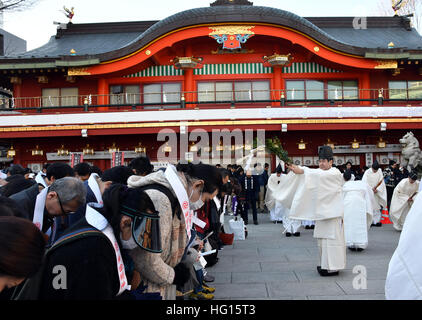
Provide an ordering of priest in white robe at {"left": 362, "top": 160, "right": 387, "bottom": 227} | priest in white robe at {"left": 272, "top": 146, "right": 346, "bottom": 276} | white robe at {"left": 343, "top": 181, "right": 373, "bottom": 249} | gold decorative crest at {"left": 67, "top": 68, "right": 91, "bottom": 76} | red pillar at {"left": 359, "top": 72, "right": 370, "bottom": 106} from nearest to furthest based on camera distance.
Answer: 1. priest in white robe at {"left": 272, "top": 146, "right": 346, "bottom": 276}
2. white robe at {"left": 343, "top": 181, "right": 373, "bottom": 249}
3. priest in white robe at {"left": 362, "top": 160, "right": 387, "bottom": 227}
4. gold decorative crest at {"left": 67, "top": 68, "right": 91, "bottom": 76}
5. red pillar at {"left": 359, "top": 72, "right": 370, "bottom": 106}

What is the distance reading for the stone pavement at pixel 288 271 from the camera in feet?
16.4

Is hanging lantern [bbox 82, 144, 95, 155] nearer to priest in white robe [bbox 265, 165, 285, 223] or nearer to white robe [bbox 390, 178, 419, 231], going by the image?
priest in white robe [bbox 265, 165, 285, 223]

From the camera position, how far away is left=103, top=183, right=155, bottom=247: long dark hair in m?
2.21

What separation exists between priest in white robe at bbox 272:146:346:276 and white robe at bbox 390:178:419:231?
15.1 feet

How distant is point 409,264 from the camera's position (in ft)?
6.05

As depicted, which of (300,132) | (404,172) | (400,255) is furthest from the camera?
(300,132)

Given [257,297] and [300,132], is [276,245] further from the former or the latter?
[300,132]

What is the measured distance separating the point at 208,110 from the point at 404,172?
Result: 7.98 meters

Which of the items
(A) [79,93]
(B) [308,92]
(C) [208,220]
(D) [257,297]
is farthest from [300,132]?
(D) [257,297]

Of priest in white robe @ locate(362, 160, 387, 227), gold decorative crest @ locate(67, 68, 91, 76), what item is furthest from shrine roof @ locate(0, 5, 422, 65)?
priest in white robe @ locate(362, 160, 387, 227)

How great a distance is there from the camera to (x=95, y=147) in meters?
17.7

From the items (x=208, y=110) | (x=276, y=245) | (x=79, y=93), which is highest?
(x=79, y=93)

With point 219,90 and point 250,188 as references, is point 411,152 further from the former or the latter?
point 219,90

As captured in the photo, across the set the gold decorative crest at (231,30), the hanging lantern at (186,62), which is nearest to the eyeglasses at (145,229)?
the hanging lantern at (186,62)
